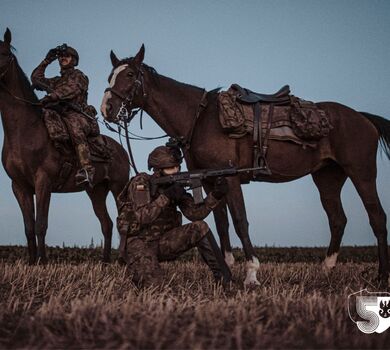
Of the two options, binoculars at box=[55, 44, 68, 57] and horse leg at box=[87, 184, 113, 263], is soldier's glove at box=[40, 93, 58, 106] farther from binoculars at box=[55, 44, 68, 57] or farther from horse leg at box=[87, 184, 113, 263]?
horse leg at box=[87, 184, 113, 263]

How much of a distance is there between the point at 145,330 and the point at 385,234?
5754 millimetres

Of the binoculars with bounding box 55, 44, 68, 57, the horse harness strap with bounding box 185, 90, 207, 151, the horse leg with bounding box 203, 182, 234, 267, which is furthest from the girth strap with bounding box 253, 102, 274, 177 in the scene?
the binoculars with bounding box 55, 44, 68, 57

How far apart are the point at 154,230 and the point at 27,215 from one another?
3.58m

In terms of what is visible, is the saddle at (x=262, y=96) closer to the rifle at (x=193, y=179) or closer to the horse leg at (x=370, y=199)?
the horse leg at (x=370, y=199)

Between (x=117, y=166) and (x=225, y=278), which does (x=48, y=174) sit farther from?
(x=225, y=278)

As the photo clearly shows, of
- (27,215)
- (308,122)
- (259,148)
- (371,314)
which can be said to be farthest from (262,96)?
(27,215)

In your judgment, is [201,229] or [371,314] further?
[201,229]

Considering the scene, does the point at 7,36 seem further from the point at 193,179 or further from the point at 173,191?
the point at 193,179

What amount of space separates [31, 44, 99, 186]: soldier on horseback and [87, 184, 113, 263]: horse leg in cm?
188

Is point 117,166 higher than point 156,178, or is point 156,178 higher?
point 117,166

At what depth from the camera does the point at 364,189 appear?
8367 millimetres

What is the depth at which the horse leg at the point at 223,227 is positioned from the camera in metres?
8.39

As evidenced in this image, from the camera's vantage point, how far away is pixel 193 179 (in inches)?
243

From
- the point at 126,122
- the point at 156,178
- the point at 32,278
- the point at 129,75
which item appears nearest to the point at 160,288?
the point at 156,178
